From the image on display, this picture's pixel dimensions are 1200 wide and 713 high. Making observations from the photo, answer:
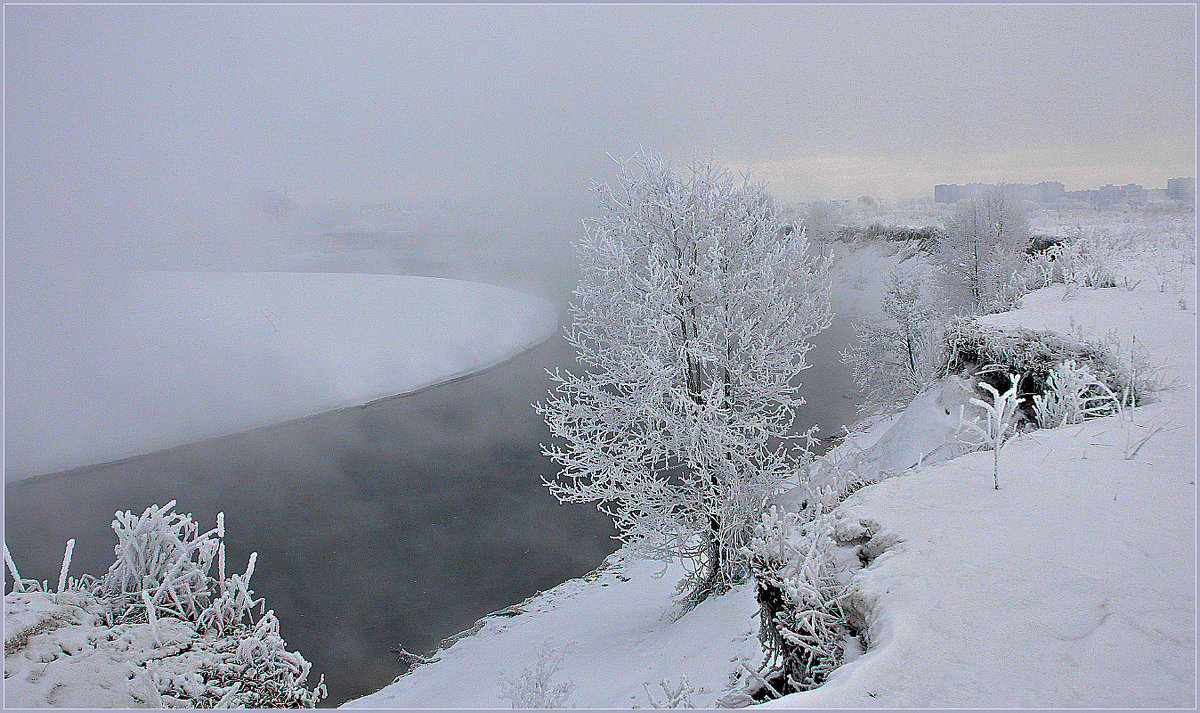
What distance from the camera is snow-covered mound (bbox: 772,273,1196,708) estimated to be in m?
2.28

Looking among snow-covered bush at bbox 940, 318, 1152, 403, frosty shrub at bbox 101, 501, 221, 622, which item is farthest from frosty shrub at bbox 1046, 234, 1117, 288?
frosty shrub at bbox 101, 501, 221, 622

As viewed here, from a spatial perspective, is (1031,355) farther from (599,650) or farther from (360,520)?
(360,520)

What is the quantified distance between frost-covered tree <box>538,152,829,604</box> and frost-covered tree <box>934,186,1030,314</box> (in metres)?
15.1

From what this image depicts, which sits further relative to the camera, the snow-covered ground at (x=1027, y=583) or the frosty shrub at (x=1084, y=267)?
the frosty shrub at (x=1084, y=267)

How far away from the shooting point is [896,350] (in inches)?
796

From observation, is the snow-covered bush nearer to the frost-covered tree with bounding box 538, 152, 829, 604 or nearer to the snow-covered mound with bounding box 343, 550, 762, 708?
the frost-covered tree with bounding box 538, 152, 829, 604

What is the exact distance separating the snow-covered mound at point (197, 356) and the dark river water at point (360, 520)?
1465 mm

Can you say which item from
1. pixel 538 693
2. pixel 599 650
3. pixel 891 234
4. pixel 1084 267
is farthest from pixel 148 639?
pixel 891 234

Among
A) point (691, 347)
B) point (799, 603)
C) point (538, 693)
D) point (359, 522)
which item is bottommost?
point (359, 522)

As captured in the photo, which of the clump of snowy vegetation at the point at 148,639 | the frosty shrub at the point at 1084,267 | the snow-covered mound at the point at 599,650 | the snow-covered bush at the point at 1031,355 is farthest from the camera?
the frosty shrub at the point at 1084,267

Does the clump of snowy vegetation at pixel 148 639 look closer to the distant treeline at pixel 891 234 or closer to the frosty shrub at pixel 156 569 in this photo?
the frosty shrub at pixel 156 569

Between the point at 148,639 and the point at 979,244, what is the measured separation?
2444 cm

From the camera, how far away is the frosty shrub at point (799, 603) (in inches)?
115

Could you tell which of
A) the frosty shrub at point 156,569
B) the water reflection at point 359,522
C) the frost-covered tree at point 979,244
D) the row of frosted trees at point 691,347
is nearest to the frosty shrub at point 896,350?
the frost-covered tree at point 979,244
